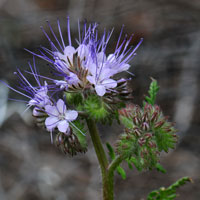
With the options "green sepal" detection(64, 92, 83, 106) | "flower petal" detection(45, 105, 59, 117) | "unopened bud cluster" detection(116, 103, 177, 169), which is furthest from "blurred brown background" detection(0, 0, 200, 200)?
"flower petal" detection(45, 105, 59, 117)

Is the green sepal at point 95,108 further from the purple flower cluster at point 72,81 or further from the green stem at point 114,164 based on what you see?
the green stem at point 114,164

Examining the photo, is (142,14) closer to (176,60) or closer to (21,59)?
(176,60)

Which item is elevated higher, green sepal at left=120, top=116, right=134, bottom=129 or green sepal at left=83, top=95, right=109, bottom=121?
green sepal at left=83, top=95, right=109, bottom=121

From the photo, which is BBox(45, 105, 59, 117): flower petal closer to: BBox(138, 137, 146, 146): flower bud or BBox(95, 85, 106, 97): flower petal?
BBox(95, 85, 106, 97): flower petal

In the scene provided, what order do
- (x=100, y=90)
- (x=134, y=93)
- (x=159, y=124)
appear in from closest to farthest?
(x=100, y=90) → (x=159, y=124) → (x=134, y=93)

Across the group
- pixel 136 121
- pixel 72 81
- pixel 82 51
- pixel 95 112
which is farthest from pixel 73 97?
pixel 136 121

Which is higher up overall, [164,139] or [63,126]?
[63,126]

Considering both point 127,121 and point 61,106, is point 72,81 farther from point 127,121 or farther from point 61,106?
point 127,121
